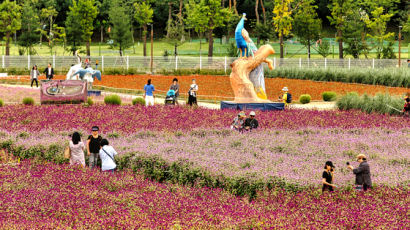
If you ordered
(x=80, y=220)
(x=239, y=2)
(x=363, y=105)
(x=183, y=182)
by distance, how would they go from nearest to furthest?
(x=80, y=220) → (x=183, y=182) → (x=363, y=105) → (x=239, y=2)

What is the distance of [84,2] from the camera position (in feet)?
222

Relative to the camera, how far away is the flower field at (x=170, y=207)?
941 centimetres

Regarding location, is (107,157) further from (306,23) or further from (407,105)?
(306,23)

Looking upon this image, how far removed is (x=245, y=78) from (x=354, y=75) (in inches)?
800

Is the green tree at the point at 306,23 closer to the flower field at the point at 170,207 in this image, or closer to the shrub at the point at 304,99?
the shrub at the point at 304,99

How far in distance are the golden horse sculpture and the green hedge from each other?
55.7ft

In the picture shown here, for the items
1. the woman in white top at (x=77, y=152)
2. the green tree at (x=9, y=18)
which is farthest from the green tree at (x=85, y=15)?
the woman in white top at (x=77, y=152)

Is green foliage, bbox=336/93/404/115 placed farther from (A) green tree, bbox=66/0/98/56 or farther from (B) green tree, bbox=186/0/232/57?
(A) green tree, bbox=66/0/98/56

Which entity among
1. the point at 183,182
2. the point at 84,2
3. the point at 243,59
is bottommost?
the point at 183,182

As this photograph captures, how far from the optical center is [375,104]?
2597cm

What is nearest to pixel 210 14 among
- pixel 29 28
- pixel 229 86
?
pixel 29 28

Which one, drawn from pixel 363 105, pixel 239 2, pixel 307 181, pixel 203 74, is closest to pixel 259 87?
pixel 363 105

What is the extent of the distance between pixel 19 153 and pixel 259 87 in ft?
44.7

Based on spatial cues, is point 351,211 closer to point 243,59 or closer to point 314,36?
point 243,59
